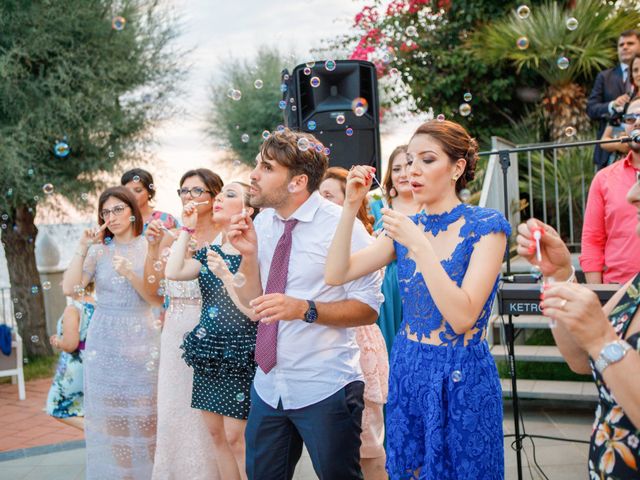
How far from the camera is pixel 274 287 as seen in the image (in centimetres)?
259

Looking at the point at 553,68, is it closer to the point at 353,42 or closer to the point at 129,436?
the point at 353,42

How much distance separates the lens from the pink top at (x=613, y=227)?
3.62 meters

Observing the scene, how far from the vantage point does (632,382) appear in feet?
4.59

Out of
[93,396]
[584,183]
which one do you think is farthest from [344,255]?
[584,183]

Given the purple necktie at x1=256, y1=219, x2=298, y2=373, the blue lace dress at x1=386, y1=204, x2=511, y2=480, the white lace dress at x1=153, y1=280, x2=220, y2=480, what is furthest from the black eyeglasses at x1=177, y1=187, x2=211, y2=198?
the blue lace dress at x1=386, y1=204, x2=511, y2=480

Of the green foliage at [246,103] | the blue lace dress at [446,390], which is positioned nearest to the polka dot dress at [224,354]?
the blue lace dress at [446,390]

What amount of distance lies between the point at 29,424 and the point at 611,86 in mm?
6203

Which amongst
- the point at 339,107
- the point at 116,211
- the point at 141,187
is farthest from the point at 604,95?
the point at 116,211

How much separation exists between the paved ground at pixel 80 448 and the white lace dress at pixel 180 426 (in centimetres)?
97

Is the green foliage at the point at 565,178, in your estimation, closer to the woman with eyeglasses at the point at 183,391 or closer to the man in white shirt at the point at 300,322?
the woman with eyeglasses at the point at 183,391

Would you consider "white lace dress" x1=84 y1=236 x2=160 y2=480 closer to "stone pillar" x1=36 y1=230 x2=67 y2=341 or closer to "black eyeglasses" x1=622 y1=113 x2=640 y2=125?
"black eyeglasses" x1=622 y1=113 x2=640 y2=125

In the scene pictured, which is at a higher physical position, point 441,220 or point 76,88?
point 76,88

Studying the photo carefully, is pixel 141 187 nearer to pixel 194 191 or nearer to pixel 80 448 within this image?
pixel 194 191

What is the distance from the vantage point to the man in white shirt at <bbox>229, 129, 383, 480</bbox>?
244 centimetres
